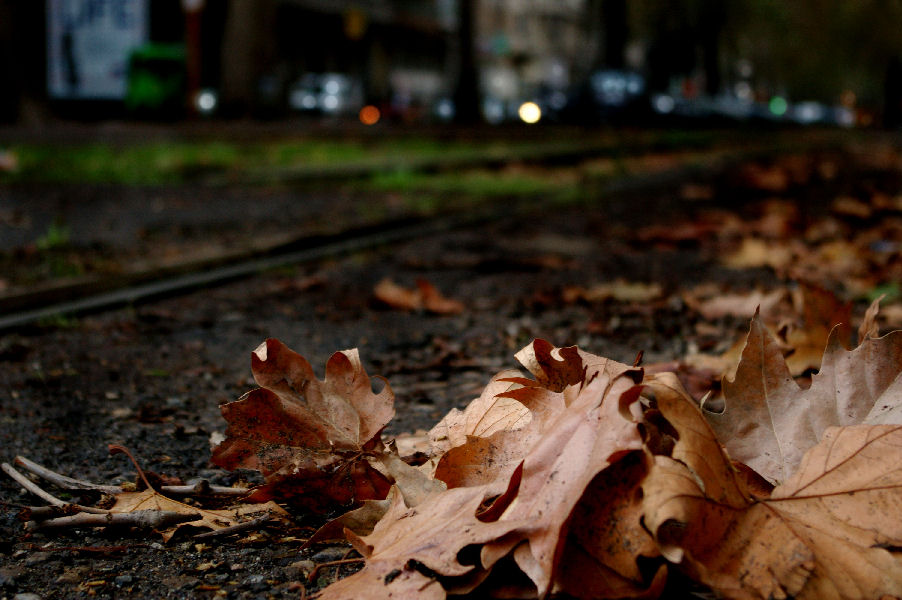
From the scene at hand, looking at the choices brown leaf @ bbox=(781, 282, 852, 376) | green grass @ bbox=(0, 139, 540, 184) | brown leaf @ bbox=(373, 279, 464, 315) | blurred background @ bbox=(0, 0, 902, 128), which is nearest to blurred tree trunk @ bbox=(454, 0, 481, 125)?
blurred background @ bbox=(0, 0, 902, 128)

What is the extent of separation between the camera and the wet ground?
1511 mm

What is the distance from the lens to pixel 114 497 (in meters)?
1.72

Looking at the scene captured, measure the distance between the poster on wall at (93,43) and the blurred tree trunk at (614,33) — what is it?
60.5 ft

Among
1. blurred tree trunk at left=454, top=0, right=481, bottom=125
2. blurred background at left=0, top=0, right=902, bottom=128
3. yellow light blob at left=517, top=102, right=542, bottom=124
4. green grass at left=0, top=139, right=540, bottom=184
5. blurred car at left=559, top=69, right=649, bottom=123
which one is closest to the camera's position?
green grass at left=0, top=139, right=540, bottom=184

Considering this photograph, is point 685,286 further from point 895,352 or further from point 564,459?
point 564,459

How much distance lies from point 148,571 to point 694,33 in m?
49.6

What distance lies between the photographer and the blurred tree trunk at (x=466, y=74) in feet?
86.8

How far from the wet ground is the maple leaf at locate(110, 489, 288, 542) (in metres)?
0.04

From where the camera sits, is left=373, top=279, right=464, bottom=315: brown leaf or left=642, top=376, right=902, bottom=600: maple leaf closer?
left=642, top=376, right=902, bottom=600: maple leaf

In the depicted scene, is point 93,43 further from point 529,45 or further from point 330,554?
point 529,45

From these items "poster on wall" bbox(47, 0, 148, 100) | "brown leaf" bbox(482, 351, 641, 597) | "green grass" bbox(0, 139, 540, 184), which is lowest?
"green grass" bbox(0, 139, 540, 184)

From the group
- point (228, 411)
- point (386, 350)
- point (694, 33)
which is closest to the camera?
point (228, 411)

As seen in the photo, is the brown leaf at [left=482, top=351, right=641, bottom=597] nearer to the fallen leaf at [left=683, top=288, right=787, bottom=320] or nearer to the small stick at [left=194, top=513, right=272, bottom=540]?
the small stick at [left=194, top=513, right=272, bottom=540]

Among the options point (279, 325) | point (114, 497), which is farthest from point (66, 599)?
point (279, 325)
